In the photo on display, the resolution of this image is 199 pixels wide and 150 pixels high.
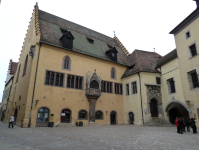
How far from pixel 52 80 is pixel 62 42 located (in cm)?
652

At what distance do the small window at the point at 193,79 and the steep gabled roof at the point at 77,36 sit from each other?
12.9 m

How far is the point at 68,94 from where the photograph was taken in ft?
72.7

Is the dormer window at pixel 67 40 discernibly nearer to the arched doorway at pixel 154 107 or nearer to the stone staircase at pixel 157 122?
the arched doorway at pixel 154 107

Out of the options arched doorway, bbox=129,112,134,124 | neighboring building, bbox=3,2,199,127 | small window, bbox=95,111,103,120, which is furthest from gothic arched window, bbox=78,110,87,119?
arched doorway, bbox=129,112,134,124

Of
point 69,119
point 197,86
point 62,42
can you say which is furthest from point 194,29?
point 69,119

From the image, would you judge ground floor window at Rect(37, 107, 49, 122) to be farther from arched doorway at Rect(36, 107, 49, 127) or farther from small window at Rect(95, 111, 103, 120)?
small window at Rect(95, 111, 103, 120)

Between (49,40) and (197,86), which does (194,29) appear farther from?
(49,40)

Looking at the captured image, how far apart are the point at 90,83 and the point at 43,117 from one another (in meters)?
8.64

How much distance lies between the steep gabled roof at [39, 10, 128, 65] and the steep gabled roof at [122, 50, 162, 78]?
2073 mm

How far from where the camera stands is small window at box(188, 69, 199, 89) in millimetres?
18467

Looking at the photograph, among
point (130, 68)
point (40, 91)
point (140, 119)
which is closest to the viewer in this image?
point (40, 91)

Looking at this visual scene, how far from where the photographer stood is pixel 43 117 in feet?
64.3

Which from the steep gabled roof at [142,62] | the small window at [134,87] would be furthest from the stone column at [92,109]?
the steep gabled roof at [142,62]

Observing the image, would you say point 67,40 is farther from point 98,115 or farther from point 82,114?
point 98,115
